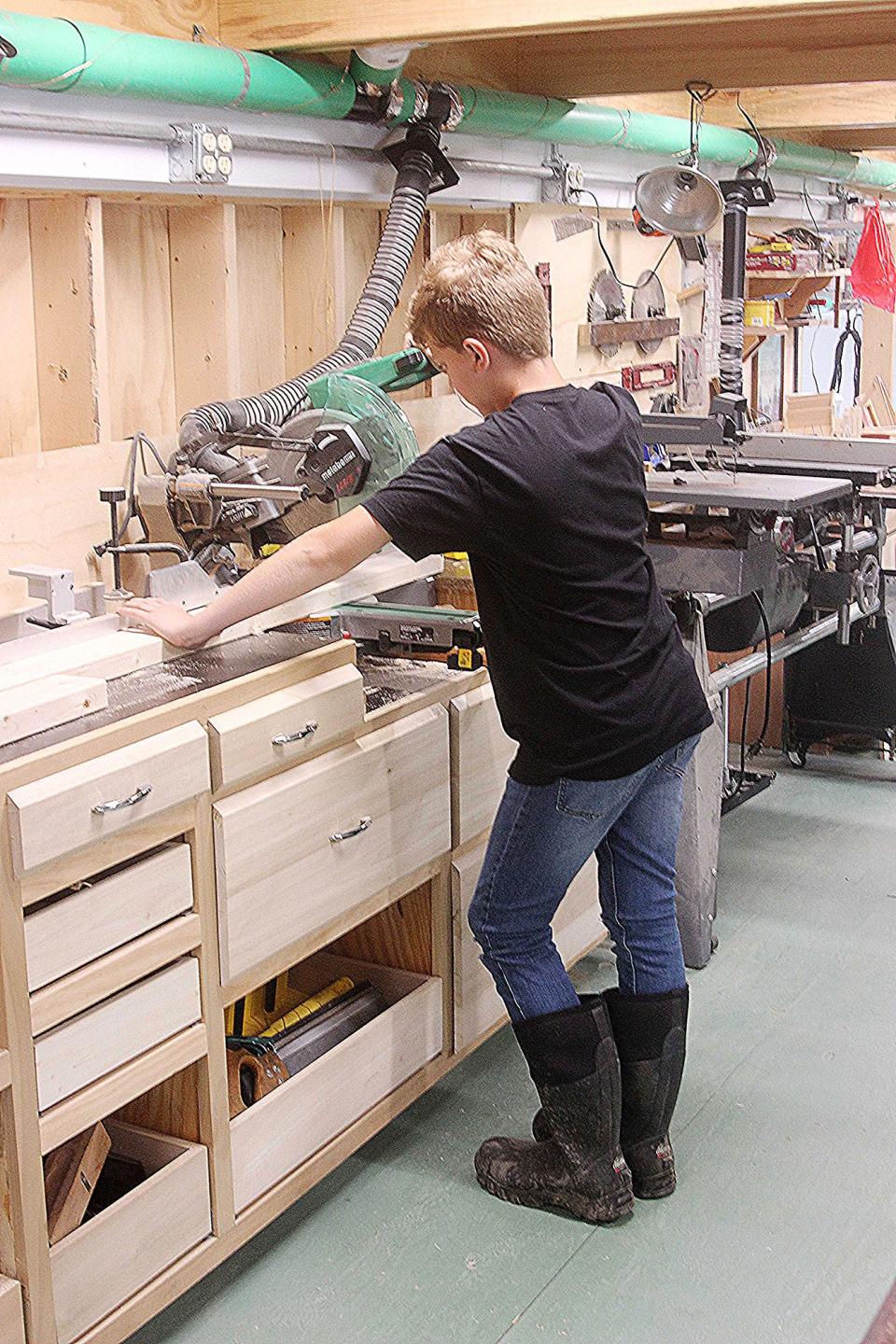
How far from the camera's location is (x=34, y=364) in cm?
271

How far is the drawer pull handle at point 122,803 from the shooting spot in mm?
1840

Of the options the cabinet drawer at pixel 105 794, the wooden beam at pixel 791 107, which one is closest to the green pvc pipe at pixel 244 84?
the wooden beam at pixel 791 107

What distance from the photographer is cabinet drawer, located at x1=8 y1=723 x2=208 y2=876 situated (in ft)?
5.74

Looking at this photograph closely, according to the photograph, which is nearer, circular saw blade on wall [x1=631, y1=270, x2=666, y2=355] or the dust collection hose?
the dust collection hose

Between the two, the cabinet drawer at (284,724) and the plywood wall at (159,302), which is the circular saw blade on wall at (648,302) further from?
the cabinet drawer at (284,724)

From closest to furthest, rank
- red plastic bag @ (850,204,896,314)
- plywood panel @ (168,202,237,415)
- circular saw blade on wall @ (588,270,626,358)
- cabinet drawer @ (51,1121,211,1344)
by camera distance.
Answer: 1. cabinet drawer @ (51,1121,211,1344)
2. plywood panel @ (168,202,237,415)
3. circular saw blade on wall @ (588,270,626,358)
4. red plastic bag @ (850,204,896,314)

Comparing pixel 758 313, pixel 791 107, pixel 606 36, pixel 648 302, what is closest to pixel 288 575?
pixel 606 36

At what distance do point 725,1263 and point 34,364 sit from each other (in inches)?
73.2

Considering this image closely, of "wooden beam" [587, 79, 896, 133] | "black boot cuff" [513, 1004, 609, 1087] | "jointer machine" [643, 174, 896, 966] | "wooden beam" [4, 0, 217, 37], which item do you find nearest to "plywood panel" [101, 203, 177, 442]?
"wooden beam" [4, 0, 217, 37]

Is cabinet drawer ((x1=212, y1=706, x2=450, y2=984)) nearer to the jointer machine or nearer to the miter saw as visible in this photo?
the miter saw

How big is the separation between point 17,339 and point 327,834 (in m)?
1.06

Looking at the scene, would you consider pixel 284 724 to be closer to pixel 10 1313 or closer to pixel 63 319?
pixel 10 1313

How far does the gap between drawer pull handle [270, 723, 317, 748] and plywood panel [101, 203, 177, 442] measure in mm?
875

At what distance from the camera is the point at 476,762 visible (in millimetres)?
2660
